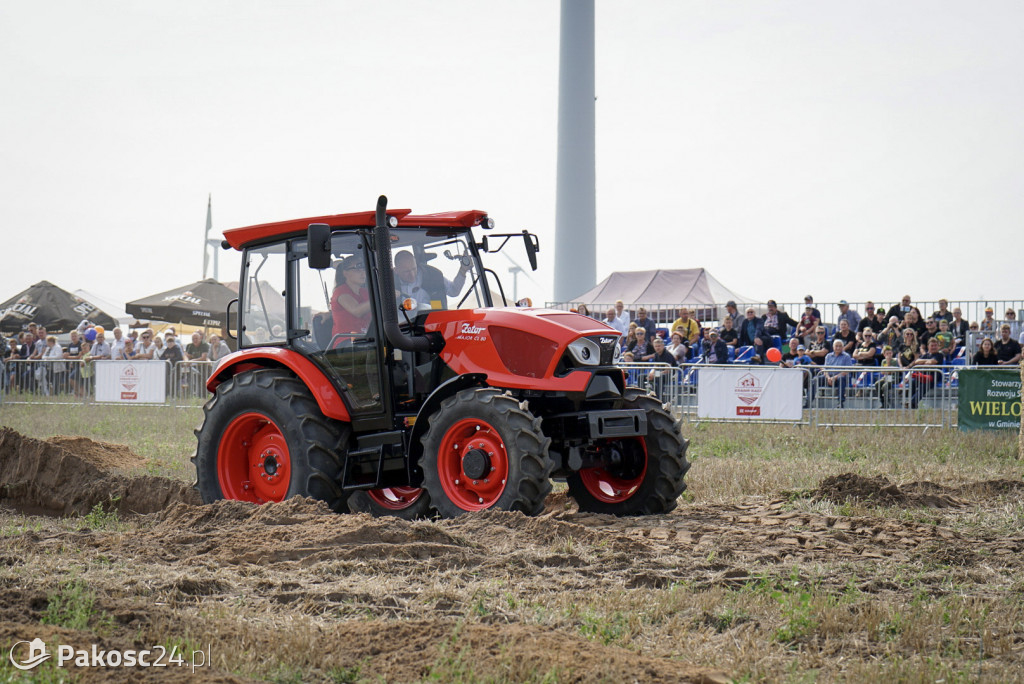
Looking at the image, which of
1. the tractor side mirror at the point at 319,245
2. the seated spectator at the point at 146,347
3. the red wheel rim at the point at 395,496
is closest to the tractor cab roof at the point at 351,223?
the tractor side mirror at the point at 319,245

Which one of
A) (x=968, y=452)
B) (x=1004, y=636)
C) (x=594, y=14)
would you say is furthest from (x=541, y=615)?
(x=594, y=14)

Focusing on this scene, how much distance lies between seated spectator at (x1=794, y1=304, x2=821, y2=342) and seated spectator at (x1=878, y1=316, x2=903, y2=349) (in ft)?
4.12

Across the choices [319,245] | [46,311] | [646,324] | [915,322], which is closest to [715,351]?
[646,324]

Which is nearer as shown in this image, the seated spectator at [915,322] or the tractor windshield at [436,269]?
the tractor windshield at [436,269]

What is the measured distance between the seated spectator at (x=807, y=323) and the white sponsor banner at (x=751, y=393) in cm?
325

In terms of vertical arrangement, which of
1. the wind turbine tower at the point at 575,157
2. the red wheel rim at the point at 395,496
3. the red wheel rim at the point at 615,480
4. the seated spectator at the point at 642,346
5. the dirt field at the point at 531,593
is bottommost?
the dirt field at the point at 531,593

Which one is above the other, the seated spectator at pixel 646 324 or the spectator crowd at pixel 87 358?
the seated spectator at pixel 646 324

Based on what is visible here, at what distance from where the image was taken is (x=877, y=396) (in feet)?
51.0

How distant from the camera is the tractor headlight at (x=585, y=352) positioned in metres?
7.65

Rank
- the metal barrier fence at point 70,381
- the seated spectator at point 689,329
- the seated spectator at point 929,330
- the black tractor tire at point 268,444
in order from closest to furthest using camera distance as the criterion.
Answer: the black tractor tire at point 268,444 → the seated spectator at point 929,330 → the seated spectator at point 689,329 → the metal barrier fence at point 70,381

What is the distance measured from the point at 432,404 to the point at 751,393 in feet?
29.9

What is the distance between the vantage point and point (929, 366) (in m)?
15.4

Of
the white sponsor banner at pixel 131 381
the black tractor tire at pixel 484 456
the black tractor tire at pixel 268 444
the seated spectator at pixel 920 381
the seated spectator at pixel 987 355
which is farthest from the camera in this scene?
the white sponsor banner at pixel 131 381

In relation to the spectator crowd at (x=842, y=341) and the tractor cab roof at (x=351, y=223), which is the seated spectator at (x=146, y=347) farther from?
the tractor cab roof at (x=351, y=223)
